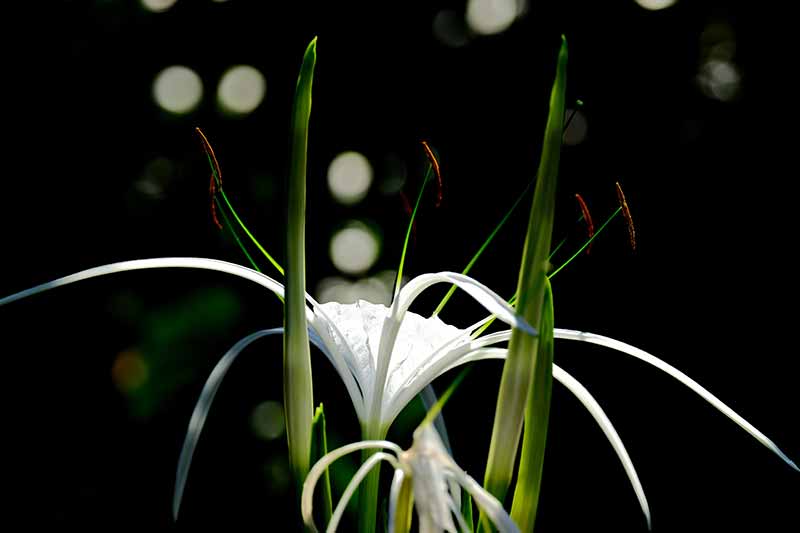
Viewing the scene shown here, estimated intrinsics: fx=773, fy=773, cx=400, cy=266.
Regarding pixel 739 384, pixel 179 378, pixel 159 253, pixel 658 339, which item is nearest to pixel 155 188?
pixel 159 253

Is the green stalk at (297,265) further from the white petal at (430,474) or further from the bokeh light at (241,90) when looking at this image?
the bokeh light at (241,90)

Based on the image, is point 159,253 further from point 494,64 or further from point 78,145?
point 494,64

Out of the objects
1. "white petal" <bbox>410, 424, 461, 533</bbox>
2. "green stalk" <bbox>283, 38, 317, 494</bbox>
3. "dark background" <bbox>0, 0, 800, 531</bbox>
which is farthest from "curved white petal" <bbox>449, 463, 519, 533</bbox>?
"dark background" <bbox>0, 0, 800, 531</bbox>

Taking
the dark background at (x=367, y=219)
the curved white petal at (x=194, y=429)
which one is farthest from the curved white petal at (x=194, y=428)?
the dark background at (x=367, y=219)

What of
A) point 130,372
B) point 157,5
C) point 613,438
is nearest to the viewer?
point 613,438

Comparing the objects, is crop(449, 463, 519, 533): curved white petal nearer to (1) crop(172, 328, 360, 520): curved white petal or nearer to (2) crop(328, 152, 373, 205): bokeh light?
(1) crop(172, 328, 360, 520): curved white petal

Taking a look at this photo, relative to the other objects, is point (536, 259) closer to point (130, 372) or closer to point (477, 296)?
point (477, 296)

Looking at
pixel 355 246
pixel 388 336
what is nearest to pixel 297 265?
pixel 388 336
